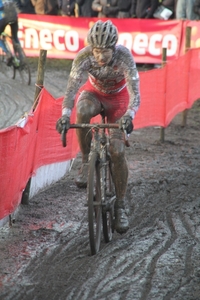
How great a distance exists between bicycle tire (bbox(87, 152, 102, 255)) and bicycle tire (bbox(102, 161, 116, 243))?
6 centimetres

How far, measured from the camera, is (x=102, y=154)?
7156 mm

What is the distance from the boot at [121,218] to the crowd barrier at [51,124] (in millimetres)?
1066

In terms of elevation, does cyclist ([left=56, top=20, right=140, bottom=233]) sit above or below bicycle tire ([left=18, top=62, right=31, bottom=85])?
above

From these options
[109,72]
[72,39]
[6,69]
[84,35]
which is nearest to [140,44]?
[84,35]

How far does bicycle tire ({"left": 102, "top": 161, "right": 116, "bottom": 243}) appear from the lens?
23.6 ft

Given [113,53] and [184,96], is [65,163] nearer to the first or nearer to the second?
[113,53]

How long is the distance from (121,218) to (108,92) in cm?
127

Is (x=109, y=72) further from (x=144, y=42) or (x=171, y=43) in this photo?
(x=144, y=42)

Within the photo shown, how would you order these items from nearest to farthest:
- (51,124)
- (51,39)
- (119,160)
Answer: (119,160)
(51,124)
(51,39)

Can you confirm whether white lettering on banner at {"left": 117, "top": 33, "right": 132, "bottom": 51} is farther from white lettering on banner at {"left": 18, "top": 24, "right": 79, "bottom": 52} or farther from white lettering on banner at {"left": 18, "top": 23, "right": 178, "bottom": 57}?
white lettering on banner at {"left": 18, "top": 24, "right": 79, "bottom": 52}

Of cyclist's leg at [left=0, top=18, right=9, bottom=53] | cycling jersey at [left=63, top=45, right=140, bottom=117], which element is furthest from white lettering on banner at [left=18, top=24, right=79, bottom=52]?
cycling jersey at [left=63, top=45, right=140, bottom=117]

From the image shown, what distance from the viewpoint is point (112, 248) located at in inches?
285

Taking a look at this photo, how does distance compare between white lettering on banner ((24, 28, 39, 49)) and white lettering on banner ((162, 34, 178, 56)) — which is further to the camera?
white lettering on banner ((24, 28, 39, 49))

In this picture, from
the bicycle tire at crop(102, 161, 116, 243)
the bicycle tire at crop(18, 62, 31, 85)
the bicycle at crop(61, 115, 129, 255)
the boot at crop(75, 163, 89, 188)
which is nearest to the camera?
the bicycle at crop(61, 115, 129, 255)
